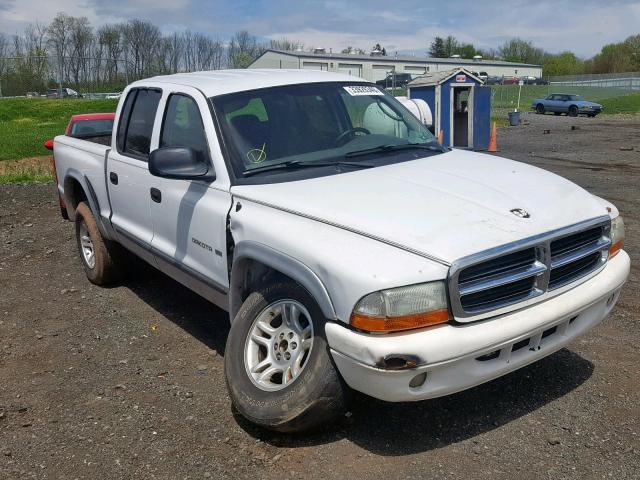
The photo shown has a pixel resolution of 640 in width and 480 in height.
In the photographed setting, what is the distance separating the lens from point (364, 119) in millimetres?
4582

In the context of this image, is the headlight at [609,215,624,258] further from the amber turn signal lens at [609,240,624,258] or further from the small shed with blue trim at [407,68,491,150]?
the small shed with blue trim at [407,68,491,150]

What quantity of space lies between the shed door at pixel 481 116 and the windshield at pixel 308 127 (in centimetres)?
1506

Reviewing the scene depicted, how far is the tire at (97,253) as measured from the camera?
5980mm

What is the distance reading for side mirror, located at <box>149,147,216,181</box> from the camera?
380 centimetres

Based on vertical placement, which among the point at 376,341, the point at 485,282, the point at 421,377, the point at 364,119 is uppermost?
the point at 364,119

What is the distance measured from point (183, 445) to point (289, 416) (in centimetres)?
66

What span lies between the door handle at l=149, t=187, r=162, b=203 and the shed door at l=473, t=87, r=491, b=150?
51.9 ft

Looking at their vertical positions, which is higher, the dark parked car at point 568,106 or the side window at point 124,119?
the dark parked car at point 568,106

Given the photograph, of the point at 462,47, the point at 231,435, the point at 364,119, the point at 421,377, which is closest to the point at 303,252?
the point at 421,377

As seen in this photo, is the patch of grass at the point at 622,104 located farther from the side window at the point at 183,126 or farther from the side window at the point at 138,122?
the side window at the point at 183,126

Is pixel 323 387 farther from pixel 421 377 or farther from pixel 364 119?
pixel 364 119

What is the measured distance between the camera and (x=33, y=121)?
3775 centimetres

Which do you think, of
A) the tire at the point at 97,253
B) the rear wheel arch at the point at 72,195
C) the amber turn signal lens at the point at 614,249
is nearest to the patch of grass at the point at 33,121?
the rear wheel arch at the point at 72,195

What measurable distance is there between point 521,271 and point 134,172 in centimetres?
308
